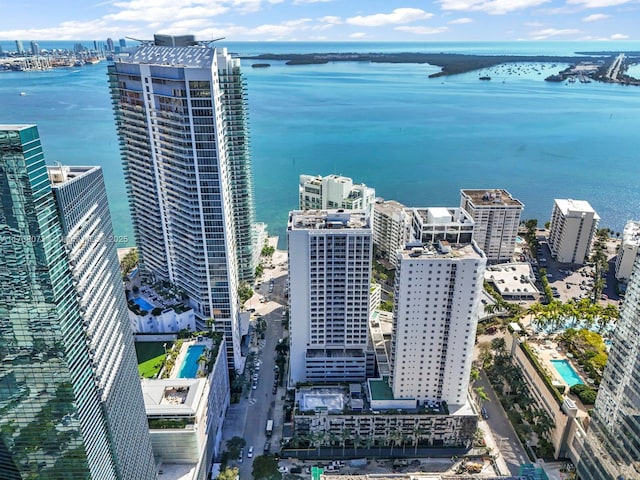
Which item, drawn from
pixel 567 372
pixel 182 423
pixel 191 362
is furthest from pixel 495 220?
pixel 182 423

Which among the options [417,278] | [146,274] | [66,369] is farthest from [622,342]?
[146,274]

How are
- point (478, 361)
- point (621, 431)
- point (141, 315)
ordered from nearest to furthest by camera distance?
point (621, 431), point (141, 315), point (478, 361)

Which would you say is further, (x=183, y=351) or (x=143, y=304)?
(x=143, y=304)

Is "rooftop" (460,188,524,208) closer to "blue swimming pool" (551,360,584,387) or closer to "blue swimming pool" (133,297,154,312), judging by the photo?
"blue swimming pool" (551,360,584,387)

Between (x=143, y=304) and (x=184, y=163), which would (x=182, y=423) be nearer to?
(x=143, y=304)

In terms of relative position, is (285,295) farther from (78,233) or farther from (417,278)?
(78,233)

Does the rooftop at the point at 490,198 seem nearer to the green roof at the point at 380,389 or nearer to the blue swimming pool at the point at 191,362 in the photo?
the green roof at the point at 380,389

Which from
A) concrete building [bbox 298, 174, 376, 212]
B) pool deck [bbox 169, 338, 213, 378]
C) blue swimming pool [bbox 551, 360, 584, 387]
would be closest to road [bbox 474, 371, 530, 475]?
blue swimming pool [bbox 551, 360, 584, 387]
